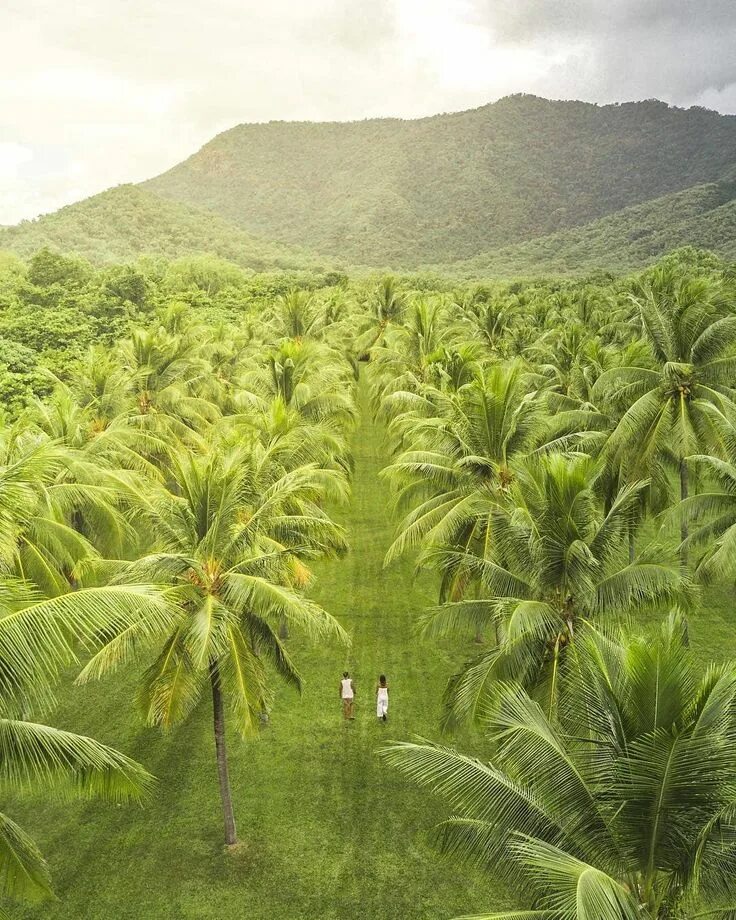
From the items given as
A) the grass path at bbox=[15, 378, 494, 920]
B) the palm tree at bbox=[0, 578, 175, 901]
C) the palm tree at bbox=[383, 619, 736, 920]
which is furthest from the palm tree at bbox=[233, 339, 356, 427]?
the palm tree at bbox=[383, 619, 736, 920]

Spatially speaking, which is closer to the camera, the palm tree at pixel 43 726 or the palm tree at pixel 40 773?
the palm tree at pixel 43 726

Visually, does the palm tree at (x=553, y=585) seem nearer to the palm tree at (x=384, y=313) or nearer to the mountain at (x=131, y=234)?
the palm tree at (x=384, y=313)

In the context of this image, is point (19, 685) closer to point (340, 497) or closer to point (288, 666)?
point (288, 666)

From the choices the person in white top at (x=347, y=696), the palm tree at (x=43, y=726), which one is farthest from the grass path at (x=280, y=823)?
the palm tree at (x=43, y=726)

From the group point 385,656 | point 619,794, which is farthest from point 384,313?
point 619,794

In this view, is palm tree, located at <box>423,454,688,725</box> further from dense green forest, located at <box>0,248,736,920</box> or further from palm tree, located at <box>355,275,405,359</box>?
palm tree, located at <box>355,275,405,359</box>

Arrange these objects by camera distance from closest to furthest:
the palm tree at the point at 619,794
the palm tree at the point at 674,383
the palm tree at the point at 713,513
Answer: the palm tree at the point at 619,794 < the palm tree at the point at 713,513 < the palm tree at the point at 674,383

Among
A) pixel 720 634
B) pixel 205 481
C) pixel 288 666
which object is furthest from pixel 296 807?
pixel 720 634
